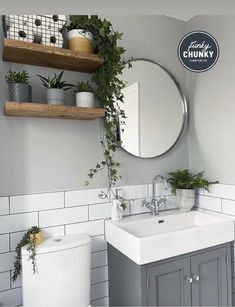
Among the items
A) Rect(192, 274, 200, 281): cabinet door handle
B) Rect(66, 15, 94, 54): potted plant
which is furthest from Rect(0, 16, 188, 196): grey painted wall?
Rect(192, 274, 200, 281): cabinet door handle

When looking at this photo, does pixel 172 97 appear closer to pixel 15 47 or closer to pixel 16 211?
pixel 15 47

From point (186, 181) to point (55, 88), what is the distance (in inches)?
39.4

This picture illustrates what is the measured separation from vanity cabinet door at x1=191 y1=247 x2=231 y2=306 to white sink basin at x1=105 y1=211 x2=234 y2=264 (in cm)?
7

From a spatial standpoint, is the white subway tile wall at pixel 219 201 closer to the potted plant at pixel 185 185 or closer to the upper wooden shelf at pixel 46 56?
the potted plant at pixel 185 185

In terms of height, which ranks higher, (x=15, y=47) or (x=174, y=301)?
(x=15, y=47)

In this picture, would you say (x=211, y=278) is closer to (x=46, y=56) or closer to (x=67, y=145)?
(x=67, y=145)

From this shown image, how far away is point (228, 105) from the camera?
1474mm

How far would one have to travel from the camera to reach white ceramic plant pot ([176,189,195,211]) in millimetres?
1582

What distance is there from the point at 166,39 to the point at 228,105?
0.65 m

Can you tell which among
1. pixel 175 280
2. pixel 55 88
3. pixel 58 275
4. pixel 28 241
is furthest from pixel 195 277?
pixel 55 88

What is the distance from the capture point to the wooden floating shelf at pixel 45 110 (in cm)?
111

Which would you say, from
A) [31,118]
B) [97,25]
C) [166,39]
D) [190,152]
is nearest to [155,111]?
[190,152]

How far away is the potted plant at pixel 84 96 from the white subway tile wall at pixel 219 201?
94cm

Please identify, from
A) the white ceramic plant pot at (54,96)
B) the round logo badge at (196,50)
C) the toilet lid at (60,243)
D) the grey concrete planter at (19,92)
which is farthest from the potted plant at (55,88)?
the toilet lid at (60,243)
